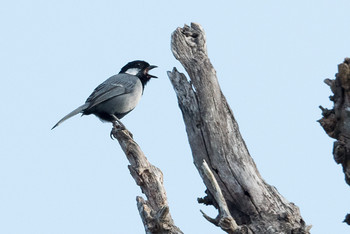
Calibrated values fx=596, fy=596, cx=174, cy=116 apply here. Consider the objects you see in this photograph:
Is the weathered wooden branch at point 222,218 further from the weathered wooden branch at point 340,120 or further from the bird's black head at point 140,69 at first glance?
the bird's black head at point 140,69

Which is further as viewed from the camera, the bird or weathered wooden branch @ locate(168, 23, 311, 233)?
the bird

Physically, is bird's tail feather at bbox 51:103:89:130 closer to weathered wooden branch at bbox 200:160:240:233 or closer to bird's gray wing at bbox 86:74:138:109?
bird's gray wing at bbox 86:74:138:109

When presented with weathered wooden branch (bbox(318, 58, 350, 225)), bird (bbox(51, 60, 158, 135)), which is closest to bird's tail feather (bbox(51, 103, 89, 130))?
bird (bbox(51, 60, 158, 135))

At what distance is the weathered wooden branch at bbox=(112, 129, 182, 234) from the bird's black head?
448cm

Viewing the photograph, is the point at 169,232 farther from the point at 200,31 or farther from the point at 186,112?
the point at 200,31

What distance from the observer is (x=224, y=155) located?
6398 mm

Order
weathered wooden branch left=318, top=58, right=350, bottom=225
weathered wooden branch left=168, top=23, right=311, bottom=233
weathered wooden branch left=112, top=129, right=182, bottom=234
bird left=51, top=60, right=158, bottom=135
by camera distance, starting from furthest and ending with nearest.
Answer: bird left=51, top=60, right=158, bottom=135 < weathered wooden branch left=168, top=23, right=311, bottom=233 < weathered wooden branch left=112, top=129, right=182, bottom=234 < weathered wooden branch left=318, top=58, right=350, bottom=225

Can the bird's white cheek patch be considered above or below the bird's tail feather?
above

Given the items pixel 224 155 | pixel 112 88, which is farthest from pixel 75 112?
pixel 224 155

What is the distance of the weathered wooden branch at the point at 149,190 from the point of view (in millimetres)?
5770

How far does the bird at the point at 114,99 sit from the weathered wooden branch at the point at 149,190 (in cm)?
316

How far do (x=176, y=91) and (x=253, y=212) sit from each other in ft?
5.29

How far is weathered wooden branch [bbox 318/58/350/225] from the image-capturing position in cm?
537

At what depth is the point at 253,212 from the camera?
6.25m
